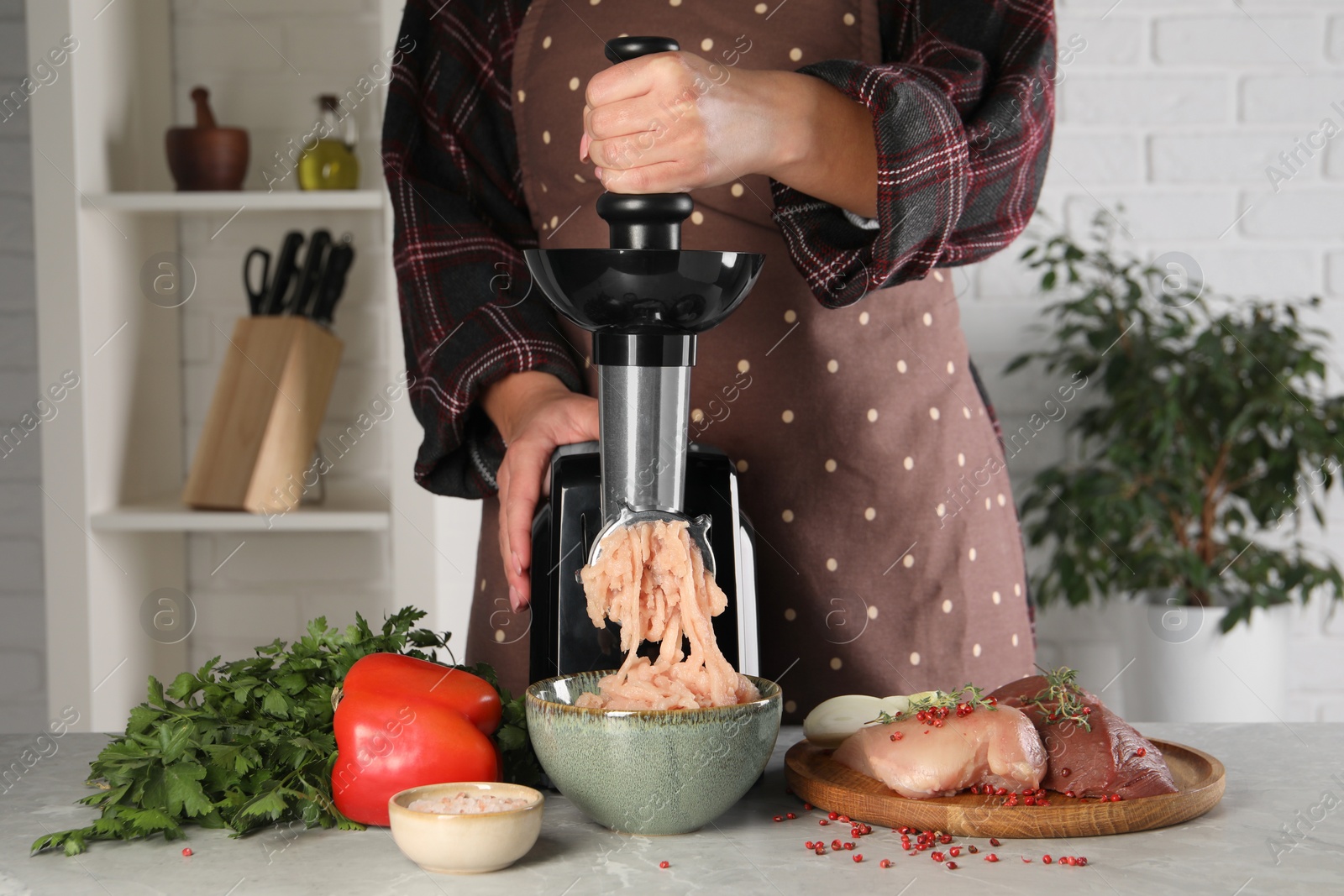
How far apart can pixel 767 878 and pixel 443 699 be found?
0.23 m

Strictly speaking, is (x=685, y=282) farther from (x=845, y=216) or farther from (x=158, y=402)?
(x=158, y=402)

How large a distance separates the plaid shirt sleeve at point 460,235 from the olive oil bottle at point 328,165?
0.81m

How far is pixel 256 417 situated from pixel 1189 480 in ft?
4.95

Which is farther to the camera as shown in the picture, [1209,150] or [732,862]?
[1209,150]

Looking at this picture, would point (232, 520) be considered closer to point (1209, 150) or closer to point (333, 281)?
point (333, 281)

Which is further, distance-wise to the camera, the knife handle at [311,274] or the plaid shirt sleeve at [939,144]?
the knife handle at [311,274]

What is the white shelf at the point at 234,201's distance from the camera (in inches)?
70.1

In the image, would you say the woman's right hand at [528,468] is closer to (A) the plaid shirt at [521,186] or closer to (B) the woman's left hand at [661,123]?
(A) the plaid shirt at [521,186]

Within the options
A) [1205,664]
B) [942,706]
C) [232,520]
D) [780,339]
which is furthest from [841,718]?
[1205,664]

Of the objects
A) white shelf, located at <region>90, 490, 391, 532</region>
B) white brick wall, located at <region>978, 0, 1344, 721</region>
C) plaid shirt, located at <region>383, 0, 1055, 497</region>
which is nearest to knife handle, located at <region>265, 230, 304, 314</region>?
white shelf, located at <region>90, 490, 391, 532</region>

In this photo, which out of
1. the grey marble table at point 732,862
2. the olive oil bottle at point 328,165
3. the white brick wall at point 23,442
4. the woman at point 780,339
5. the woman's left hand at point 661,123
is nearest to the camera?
the grey marble table at point 732,862

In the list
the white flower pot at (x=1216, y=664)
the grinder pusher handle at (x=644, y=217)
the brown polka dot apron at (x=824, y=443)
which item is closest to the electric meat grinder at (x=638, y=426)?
the grinder pusher handle at (x=644, y=217)

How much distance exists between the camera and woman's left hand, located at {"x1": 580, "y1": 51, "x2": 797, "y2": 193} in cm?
69

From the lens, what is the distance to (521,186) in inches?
45.5
